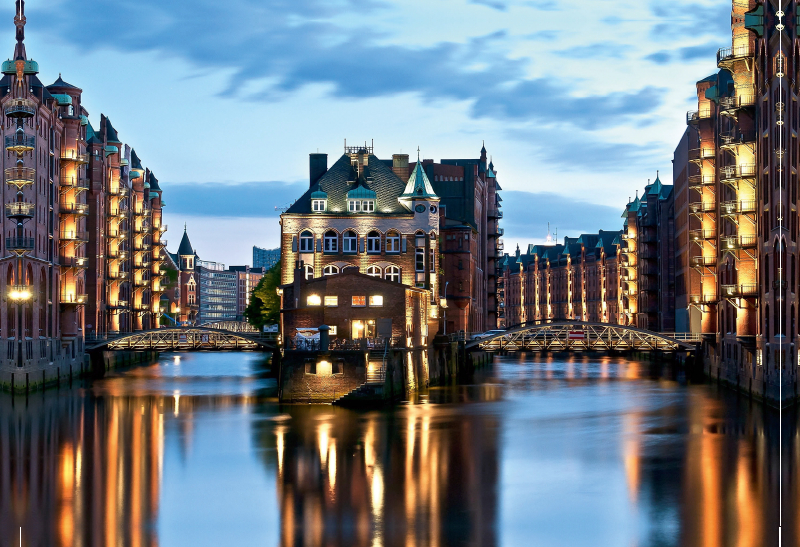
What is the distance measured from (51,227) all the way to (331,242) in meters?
23.2

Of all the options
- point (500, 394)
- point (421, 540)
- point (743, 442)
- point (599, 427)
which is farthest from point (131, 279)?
point (421, 540)

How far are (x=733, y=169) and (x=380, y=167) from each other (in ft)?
113

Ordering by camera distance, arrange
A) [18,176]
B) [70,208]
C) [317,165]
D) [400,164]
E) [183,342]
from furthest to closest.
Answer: [400,164] < [317,165] < [183,342] < [70,208] < [18,176]

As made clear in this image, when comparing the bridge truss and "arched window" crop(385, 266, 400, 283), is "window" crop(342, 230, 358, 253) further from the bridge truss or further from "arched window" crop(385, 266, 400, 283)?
the bridge truss

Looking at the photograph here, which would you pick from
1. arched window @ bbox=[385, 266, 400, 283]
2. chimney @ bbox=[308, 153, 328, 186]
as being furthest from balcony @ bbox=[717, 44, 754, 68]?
chimney @ bbox=[308, 153, 328, 186]

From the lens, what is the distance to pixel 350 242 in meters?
101

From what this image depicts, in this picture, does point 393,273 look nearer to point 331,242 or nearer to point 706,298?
point 331,242

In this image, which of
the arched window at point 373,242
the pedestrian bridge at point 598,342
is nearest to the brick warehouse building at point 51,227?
the arched window at point 373,242

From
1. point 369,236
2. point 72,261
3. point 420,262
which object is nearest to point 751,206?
point 420,262

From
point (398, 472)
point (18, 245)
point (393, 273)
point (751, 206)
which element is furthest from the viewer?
point (393, 273)

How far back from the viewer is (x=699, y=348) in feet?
345

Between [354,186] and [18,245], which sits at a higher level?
[354,186]

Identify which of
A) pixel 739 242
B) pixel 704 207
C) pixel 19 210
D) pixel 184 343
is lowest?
pixel 184 343

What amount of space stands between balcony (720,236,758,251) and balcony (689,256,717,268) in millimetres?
11393
